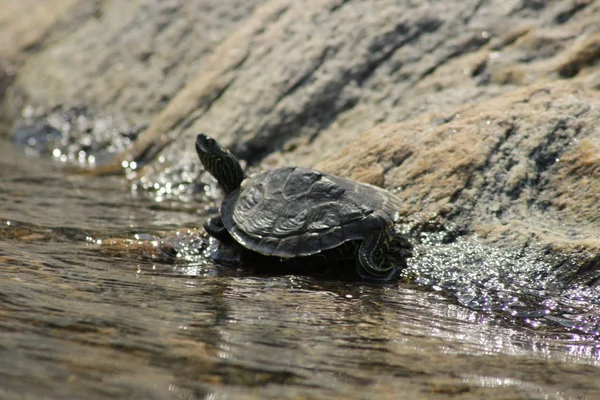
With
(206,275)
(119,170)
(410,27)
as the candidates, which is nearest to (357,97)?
(410,27)

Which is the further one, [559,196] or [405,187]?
[405,187]

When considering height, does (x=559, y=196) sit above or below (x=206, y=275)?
above

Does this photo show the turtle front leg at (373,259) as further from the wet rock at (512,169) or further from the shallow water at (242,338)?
the wet rock at (512,169)

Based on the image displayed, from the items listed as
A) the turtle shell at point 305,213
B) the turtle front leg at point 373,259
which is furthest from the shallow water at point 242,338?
the turtle shell at point 305,213

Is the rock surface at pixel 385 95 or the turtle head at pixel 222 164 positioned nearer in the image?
the rock surface at pixel 385 95

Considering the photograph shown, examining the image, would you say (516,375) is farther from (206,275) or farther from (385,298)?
(206,275)

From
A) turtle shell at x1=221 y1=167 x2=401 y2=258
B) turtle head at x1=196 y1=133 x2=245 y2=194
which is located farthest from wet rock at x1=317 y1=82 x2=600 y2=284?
turtle head at x1=196 y1=133 x2=245 y2=194
